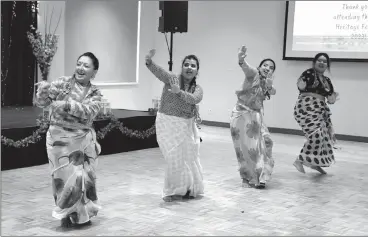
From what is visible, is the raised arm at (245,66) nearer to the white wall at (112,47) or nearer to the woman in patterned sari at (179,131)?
the woman in patterned sari at (179,131)

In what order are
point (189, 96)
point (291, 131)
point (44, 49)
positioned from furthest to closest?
point (291, 131) → point (44, 49) → point (189, 96)

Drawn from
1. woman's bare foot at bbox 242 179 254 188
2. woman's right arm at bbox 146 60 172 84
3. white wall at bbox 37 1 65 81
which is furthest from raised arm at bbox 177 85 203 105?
white wall at bbox 37 1 65 81

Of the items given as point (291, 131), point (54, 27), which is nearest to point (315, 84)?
point (291, 131)

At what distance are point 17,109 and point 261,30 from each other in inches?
177

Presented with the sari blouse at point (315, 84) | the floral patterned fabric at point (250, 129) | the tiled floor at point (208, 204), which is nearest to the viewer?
the tiled floor at point (208, 204)

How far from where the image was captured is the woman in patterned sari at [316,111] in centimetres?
575

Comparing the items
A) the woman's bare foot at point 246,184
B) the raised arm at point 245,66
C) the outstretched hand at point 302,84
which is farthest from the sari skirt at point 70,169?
the outstretched hand at point 302,84

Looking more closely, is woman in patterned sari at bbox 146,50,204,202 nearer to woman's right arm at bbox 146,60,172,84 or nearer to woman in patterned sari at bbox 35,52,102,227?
woman's right arm at bbox 146,60,172,84

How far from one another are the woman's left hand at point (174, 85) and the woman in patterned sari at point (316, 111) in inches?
77.2

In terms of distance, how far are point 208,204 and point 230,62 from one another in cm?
596

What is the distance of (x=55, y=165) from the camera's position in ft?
11.7

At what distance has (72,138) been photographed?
354 cm

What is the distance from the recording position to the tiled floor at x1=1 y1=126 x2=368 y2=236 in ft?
12.4

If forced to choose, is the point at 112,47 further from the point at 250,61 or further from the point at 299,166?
the point at 299,166
